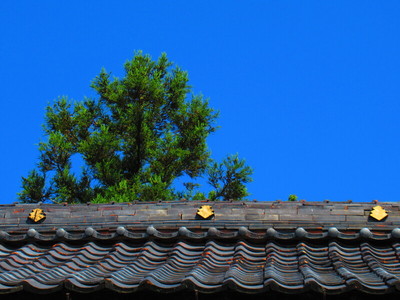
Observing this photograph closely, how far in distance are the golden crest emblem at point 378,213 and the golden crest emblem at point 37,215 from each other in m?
2.66

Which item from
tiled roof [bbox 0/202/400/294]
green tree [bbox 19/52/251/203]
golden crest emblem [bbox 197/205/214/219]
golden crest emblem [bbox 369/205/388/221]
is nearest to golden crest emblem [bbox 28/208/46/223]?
tiled roof [bbox 0/202/400/294]

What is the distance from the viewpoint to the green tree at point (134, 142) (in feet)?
53.0

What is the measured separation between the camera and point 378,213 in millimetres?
5238

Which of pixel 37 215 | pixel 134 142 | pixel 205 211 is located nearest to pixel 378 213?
pixel 205 211

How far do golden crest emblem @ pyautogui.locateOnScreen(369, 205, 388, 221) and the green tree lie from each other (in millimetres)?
10023

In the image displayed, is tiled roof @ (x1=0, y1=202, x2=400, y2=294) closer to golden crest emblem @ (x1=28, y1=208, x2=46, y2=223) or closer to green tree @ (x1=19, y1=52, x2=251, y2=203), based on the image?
golden crest emblem @ (x1=28, y1=208, x2=46, y2=223)

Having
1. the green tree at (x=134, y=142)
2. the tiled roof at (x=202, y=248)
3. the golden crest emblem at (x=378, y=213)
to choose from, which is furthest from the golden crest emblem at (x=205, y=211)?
the green tree at (x=134, y=142)

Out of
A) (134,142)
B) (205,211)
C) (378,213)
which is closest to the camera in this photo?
(378,213)

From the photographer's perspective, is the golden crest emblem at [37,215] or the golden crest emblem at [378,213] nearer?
the golden crest emblem at [378,213]

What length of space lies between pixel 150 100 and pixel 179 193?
9.26 feet

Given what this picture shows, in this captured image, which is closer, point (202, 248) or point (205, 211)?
point (202, 248)

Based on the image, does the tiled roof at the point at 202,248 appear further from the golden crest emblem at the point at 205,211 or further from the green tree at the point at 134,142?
the green tree at the point at 134,142

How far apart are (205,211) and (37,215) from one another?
1400 mm

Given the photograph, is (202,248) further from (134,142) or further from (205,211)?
(134,142)
